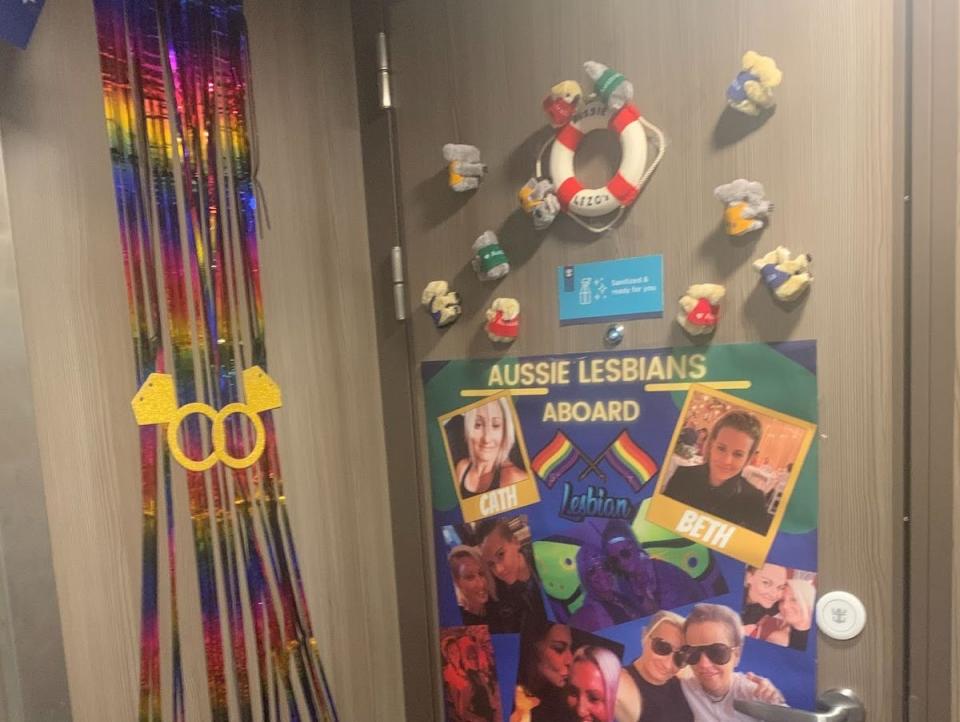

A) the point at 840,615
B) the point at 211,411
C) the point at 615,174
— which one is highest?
the point at 615,174

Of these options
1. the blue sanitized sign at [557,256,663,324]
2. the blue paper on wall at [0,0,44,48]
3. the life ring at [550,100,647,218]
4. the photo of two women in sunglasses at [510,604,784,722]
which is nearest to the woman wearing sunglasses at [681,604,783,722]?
the photo of two women in sunglasses at [510,604,784,722]

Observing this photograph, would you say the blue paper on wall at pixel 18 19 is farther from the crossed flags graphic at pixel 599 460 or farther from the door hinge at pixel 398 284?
the crossed flags graphic at pixel 599 460

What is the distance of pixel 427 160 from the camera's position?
3.71ft

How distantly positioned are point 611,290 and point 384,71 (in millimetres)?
535

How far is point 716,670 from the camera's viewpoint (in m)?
0.97

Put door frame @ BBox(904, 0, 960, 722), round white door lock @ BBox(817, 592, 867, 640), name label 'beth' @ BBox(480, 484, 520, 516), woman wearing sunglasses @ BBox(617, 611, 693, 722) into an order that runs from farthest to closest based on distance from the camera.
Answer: name label 'beth' @ BBox(480, 484, 520, 516)
woman wearing sunglasses @ BBox(617, 611, 693, 722)
round white door lock @ BBox(817, 592, 867, 640)
door frame @ BBox(904, 0, 960, 722)

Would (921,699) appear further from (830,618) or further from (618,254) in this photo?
(618,254)

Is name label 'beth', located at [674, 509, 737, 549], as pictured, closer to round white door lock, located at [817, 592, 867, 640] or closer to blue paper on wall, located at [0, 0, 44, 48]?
round white door lock, located at [817, 592, 867, 640]

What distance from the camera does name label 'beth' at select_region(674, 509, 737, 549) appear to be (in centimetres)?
95

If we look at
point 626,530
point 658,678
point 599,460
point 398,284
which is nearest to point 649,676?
point 658,678

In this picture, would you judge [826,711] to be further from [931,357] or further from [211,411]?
[211,411]

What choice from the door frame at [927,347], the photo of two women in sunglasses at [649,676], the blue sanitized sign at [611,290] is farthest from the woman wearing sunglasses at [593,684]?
the blue sanitized sign at [611,290]

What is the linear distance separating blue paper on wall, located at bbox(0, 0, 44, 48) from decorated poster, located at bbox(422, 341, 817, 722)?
2.34 ft

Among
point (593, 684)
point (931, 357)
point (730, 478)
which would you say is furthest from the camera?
point (593, 684)
